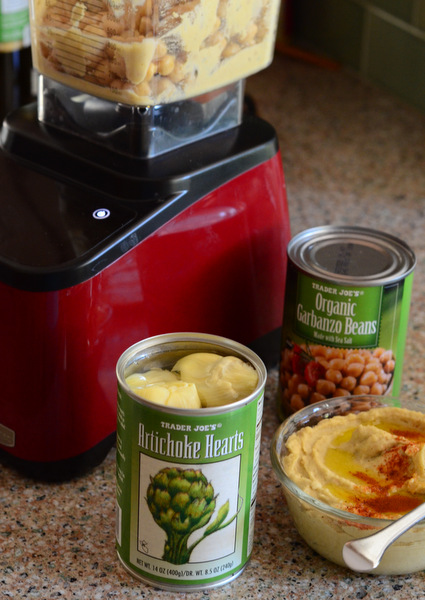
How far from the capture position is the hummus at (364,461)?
679 mm

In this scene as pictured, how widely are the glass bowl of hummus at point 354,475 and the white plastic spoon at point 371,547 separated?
13mm

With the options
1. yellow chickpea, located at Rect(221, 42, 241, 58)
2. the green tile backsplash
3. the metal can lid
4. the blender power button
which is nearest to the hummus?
the metal can lid

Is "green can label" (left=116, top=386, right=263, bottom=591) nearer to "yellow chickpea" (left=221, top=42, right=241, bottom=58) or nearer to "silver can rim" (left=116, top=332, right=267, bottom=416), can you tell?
"silver can rim" (left=116, top=332, right=267, bottom=416)

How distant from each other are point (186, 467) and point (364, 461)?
157 mm

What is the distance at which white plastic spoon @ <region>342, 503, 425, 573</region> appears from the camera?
2.02 feet

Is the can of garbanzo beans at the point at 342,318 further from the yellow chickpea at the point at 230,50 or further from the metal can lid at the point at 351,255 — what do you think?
the yellow chickpea at the point at 230,50

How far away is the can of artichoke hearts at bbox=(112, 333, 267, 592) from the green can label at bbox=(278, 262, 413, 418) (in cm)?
13

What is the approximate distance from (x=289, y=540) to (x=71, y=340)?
0.23m

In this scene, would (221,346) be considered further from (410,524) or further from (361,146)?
(361,146)

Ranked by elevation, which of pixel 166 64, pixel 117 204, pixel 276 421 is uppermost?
pixel 166 64

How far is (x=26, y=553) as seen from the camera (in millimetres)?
715

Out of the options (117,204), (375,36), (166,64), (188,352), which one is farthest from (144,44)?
(375,36)

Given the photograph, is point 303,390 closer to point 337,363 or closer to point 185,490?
point 337,363

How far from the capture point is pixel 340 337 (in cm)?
80
